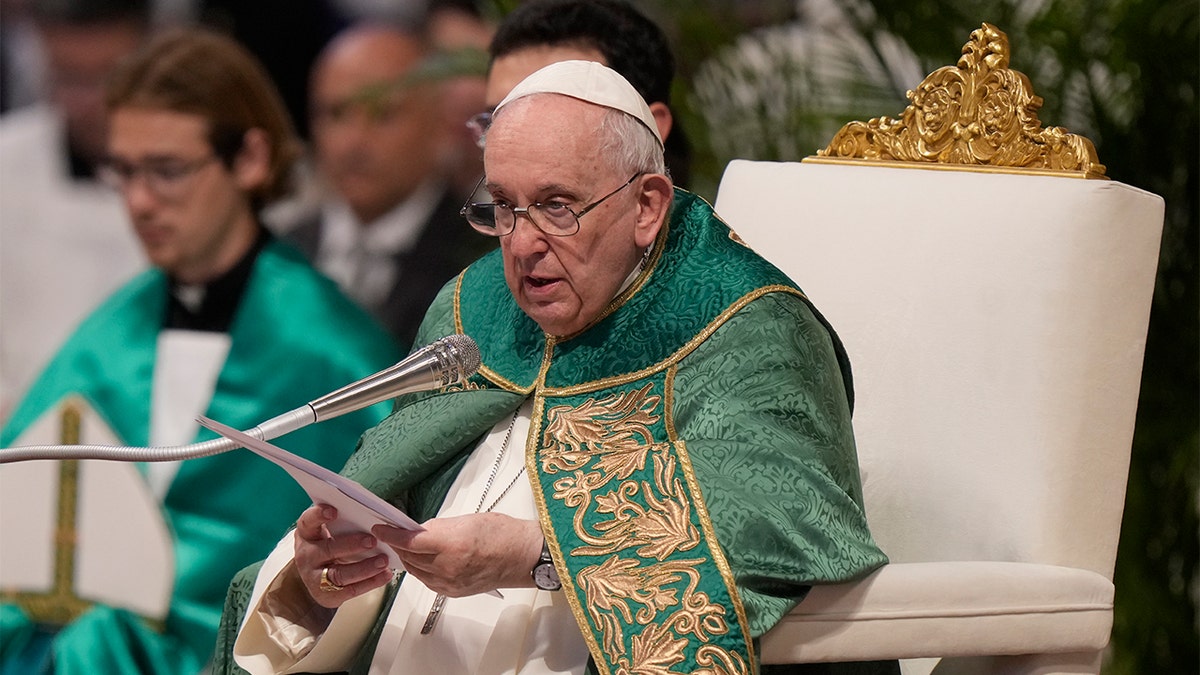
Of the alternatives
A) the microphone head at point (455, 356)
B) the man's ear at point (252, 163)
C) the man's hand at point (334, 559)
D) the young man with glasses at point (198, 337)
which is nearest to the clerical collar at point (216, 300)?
the young man with glasses at point (198, 337)

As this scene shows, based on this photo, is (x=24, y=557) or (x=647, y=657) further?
(x=24, y=557)

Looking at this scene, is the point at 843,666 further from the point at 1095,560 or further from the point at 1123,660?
the point at 1123,660

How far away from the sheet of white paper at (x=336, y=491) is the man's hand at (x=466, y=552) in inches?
0.9

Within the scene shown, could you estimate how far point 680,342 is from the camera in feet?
6.80

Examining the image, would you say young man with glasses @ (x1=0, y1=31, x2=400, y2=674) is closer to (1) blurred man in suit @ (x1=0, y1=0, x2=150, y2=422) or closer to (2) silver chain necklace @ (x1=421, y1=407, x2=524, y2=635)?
(1) blurred man in suit @ (x1=0, y1=0, x2=150, y2=422)

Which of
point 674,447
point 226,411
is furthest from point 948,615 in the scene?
point 226,411

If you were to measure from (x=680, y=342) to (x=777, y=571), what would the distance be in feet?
1.28

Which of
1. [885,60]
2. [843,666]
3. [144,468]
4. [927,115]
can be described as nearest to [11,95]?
[144,468]

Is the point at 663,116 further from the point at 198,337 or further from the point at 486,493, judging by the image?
the point at 198,337

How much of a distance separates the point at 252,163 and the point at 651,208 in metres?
2.35

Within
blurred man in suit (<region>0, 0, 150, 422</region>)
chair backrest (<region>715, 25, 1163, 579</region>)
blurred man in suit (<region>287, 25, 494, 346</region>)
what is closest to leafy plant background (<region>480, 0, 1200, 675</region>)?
blurred man in suit (<region>287, 25, 494, 346</region>)

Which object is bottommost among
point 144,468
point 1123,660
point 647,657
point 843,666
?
point 1123,660

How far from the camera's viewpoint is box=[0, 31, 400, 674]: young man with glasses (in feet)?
12.9

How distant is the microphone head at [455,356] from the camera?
171 cm
